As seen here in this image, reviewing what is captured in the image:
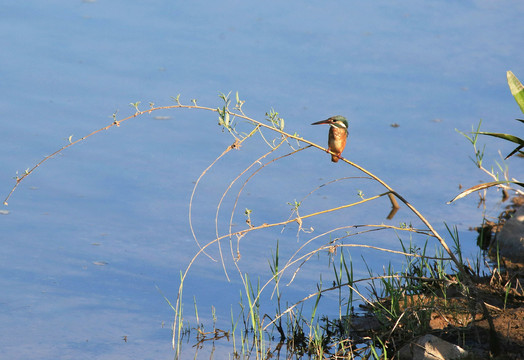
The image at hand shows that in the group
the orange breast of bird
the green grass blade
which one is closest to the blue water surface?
the orange breast of bird

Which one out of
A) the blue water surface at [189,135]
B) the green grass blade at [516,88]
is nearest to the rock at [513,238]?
the blue water surface at [189,135]

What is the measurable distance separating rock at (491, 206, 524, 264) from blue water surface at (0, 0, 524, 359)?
24 centimetres

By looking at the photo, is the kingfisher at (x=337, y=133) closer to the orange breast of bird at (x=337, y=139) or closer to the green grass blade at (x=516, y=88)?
the orange breast of bird at (x=337, y=139)

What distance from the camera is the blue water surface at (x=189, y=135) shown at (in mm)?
4691

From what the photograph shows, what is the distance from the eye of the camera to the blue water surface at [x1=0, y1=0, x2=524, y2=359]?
469 centimetres

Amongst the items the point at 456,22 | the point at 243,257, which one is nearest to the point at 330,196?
the point at 243,257

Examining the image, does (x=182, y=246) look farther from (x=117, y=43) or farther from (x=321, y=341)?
(x=117, y=43)

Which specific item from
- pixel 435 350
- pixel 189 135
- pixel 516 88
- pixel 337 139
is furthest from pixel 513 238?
pixel 189 135

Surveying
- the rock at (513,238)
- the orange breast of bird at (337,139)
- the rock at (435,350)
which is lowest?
the rock at (435,350)

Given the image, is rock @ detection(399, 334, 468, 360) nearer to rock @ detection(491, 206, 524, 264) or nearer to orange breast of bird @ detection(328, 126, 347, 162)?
orange breast of bird @ detection(328, 126, 347, 162)

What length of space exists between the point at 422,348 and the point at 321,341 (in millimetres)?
535

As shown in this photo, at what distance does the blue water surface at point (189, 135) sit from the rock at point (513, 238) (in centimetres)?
24

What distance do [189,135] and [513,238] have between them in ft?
8.07

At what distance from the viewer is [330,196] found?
5.79 meters
